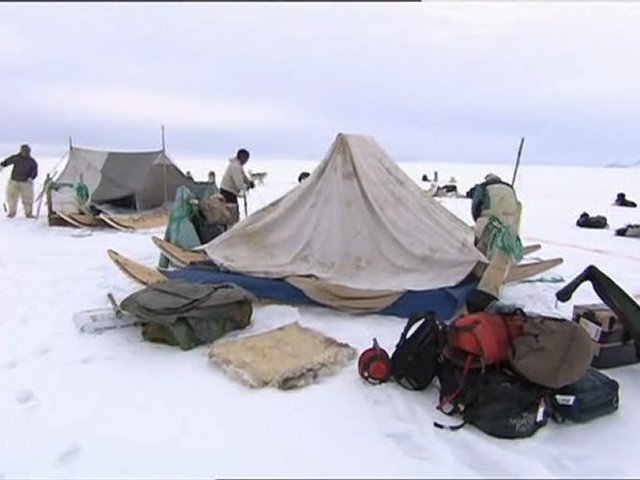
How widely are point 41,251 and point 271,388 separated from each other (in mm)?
4764

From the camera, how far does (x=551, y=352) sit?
256cm

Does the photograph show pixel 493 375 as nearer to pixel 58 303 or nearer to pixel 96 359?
pixel 96 359

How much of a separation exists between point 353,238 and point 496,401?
224 cm

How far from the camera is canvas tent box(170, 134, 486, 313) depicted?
414 centimetres

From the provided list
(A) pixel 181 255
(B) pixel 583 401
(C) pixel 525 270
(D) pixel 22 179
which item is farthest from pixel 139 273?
(D) pixel 22 179

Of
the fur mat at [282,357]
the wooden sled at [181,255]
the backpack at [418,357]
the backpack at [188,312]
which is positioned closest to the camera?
the backpack at [418,357]

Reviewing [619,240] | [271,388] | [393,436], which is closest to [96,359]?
[271,388]

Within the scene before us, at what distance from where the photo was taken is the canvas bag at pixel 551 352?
8.19ft

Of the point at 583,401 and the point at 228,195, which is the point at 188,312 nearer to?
the point at 583,401

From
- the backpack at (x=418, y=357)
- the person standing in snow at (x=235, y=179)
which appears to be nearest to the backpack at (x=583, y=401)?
the backpack at (x=418, y=357)

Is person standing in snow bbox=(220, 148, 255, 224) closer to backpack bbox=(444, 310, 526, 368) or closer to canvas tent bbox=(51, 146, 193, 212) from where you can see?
canvas tent bbox=(51, 146, 193, 212)

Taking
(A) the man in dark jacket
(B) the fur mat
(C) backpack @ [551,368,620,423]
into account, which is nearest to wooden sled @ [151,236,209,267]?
(B) the fur mat

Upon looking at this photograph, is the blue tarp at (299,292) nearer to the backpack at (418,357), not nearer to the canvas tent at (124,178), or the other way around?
the backpack at (418,357)

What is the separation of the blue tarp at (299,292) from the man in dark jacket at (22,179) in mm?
5833
